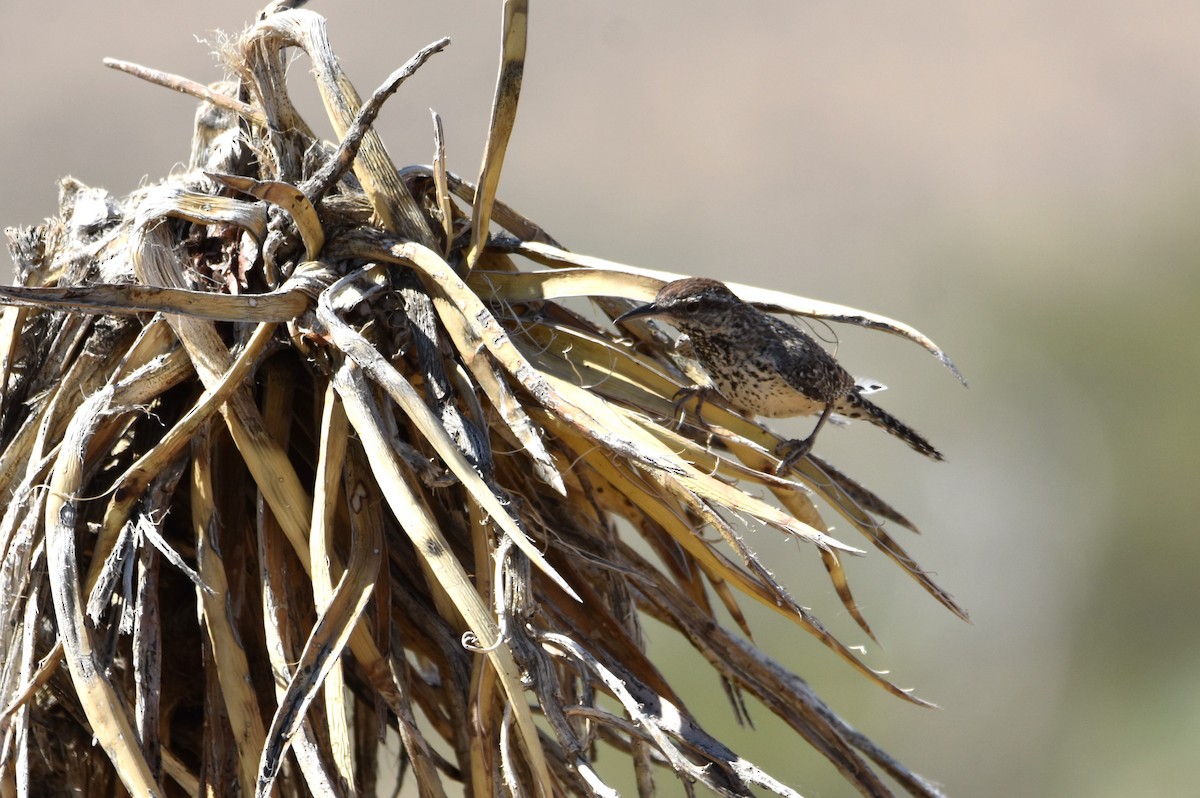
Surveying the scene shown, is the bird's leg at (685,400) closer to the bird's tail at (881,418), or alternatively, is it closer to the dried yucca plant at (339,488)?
the dried yucca plant at (339,488)

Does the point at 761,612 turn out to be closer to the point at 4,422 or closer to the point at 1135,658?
the point at 1135,658

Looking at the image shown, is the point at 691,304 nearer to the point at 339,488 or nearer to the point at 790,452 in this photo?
the point at 790,452

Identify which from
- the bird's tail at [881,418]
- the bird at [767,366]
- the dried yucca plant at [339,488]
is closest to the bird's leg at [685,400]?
the dried yucca plant at [339,488]

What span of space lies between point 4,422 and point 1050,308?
31.7 feet

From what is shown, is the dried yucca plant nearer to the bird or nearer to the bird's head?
the bird's head

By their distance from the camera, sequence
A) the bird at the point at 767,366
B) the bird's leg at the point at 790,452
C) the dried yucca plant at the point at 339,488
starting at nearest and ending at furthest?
the dried yucca plant at the point at 339,488 → the bird's leg at the point at 790,452 → the bird at the point at 767,366

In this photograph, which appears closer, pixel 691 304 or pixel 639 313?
pixel 639 313

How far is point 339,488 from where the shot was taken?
6.23 feet

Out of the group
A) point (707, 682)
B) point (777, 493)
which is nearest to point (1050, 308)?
point (707, 682)

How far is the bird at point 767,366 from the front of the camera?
271 cm

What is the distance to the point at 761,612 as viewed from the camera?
9.02 metres

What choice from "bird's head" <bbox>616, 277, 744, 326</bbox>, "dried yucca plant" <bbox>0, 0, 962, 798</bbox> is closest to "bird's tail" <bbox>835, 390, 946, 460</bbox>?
"bird's head" <bbox>616, 277, 744, 326</bbox>

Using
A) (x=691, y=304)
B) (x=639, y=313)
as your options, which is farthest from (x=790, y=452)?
(x=691, y=304)

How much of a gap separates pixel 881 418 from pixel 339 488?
1.47 m
